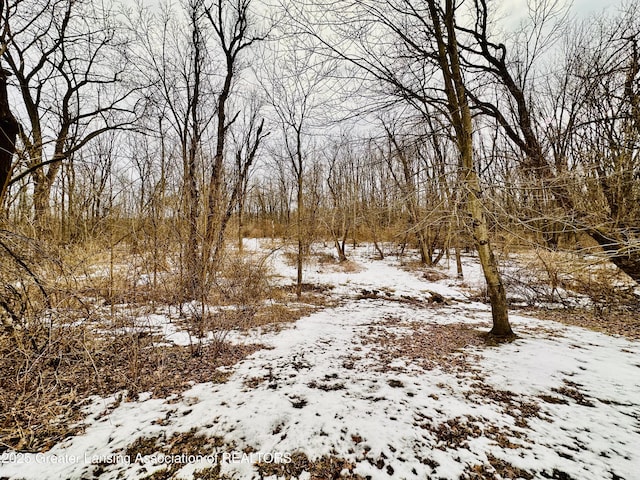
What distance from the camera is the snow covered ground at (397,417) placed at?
2.06 m

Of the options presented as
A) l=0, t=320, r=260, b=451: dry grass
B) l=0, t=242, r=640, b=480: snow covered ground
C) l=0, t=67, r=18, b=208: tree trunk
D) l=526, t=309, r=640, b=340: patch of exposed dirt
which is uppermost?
l=0, t=67, r=18, b=208: tree trunk

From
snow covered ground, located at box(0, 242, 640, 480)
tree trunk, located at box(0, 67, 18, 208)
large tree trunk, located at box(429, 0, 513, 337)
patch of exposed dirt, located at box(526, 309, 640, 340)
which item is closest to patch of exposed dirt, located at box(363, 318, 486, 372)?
snow covered ground, located at box(0, 242, 640, 480)

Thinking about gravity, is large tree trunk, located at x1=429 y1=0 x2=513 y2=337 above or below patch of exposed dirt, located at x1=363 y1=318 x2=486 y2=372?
above

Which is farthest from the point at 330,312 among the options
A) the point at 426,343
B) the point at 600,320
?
the point at 600,320

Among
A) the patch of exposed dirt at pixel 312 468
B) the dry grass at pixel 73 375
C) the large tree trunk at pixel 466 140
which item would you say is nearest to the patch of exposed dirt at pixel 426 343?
the large tree trunk at pixel 466 140

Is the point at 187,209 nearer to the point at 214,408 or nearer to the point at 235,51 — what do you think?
the point at 214,408

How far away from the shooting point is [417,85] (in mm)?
5258

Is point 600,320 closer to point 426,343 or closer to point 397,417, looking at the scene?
point 426,343

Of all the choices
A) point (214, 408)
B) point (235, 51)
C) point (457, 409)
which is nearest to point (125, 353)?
→ point (214, 408)

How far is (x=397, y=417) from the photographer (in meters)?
2.62

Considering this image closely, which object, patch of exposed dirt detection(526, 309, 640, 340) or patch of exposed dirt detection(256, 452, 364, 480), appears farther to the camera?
patch of exposed dirt detection(526, 309, 640, 340)

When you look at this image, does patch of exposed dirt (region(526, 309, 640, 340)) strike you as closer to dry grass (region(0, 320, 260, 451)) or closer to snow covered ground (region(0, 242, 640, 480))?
snow covered ground (region(0, 242, 640, 480))

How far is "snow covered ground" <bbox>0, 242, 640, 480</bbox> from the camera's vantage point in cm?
206

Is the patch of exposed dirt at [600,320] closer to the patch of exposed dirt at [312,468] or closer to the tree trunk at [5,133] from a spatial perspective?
the patch of exposed dirt at [312,468]
